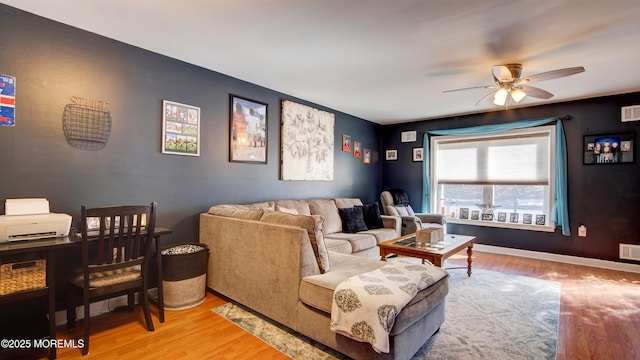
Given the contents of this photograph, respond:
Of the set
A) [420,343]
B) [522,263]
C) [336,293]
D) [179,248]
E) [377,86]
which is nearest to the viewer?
[336,293]

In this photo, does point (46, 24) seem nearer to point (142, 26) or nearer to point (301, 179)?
point (142, 26)

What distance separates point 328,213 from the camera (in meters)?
4.34

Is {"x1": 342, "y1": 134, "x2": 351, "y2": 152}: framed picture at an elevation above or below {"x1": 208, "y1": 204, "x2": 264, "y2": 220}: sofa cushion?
above

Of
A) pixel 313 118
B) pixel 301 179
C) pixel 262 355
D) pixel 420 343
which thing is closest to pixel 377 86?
pixel 313 118

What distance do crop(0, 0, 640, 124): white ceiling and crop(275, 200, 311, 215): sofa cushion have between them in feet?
5.14

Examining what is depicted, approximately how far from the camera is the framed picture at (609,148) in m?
4.09

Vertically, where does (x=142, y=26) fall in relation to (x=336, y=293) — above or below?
above

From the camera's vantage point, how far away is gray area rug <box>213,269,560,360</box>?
2.07 m

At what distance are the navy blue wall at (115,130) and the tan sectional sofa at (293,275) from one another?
500mm

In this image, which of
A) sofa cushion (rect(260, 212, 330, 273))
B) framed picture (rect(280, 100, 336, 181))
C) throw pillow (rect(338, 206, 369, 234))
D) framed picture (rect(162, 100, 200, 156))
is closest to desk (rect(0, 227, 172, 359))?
framed picture (rect(162, 100, 200, 156))

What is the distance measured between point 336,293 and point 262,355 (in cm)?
70

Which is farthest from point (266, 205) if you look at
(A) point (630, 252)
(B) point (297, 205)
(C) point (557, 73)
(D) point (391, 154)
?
(A) point (630, 252)

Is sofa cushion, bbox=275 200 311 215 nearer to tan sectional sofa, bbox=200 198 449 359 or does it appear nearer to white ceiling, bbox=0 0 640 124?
tan sectional sofa, bbox=200 198 449 359

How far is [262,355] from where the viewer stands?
2008mm
